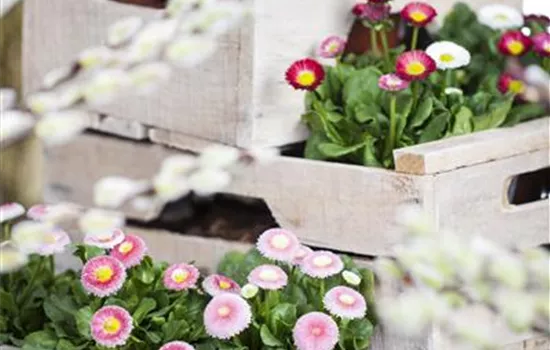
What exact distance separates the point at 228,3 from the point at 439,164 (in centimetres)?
32

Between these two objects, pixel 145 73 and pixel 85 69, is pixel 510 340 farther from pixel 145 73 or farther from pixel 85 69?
pixel 85 69

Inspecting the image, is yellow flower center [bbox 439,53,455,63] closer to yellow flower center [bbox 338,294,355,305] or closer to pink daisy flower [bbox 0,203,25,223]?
yellow flower center [bbox 338,294,355,305]

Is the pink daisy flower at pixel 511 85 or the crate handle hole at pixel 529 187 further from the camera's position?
the crate handle hole at pixel 529 187

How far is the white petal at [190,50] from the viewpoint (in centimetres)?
121

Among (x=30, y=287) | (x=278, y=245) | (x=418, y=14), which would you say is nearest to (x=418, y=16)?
(x=418, y=14)

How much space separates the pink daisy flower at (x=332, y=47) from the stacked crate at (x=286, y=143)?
0.03m

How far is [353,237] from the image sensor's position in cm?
114

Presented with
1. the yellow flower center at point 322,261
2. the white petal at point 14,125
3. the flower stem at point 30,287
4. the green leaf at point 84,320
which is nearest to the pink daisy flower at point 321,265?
the yellow flower center at point 322,261

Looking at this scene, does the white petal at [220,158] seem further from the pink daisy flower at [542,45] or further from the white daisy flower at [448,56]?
the pink daisy flower at [542,45]

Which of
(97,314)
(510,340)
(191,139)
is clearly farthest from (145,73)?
(510,340)

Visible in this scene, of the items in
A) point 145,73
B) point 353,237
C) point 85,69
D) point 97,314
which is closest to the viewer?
point 97,314

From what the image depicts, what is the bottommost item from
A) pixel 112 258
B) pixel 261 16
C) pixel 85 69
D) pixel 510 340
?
pixel 510 340

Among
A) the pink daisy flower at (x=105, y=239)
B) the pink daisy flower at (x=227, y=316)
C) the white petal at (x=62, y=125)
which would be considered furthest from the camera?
the white petal at (x=62, y=125)

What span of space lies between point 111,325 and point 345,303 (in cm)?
23
